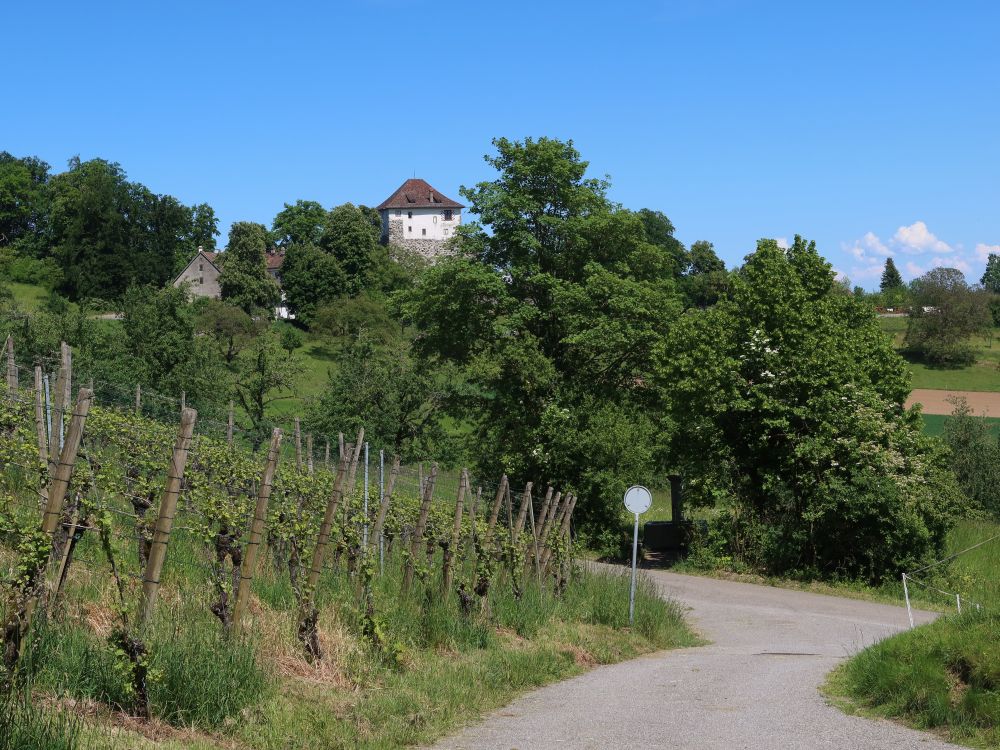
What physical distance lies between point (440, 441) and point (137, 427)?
98.4ft

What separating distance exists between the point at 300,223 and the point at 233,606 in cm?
12385

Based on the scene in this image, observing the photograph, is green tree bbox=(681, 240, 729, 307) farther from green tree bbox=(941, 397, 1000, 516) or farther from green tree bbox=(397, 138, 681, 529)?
green tree bbox=(397, 138, 681, 529)

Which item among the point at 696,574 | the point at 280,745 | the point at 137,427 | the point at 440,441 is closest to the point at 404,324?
the point at 440,441

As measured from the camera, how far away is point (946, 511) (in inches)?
1196

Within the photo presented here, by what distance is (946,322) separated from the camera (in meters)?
100

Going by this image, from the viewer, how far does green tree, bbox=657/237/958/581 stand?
30.0 m

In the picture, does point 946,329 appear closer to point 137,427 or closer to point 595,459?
point 595,459

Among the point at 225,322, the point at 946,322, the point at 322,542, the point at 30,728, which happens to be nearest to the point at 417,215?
the point at 946,322

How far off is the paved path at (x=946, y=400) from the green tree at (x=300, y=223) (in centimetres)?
7122

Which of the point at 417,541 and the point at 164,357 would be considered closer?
the point at 417,541

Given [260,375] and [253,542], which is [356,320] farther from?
[253,542]

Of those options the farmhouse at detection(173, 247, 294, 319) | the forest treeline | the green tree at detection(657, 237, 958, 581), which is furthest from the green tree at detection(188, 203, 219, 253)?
the green tree at detection(657, 237, 958, 581)

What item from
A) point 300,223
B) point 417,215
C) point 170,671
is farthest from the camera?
point 417,215

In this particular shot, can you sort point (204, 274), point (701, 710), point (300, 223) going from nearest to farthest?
point (701, 710) < point (204, 274) < point (300, 223)
